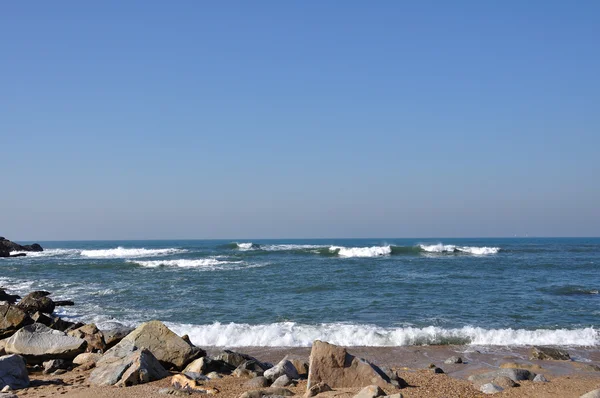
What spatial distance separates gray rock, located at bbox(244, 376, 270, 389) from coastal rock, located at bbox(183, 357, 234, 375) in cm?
102

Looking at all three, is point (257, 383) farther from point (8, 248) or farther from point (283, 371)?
point (8, 248)

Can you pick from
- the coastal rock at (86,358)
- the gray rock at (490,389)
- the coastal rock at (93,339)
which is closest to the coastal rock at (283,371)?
the gray rock at (490,389)

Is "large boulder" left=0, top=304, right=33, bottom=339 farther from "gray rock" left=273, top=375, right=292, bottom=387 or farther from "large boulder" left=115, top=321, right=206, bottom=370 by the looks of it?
"gray rock" left=273, top=375, right=292, bottom=387

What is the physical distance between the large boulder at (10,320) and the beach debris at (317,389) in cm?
827

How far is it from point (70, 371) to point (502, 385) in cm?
726

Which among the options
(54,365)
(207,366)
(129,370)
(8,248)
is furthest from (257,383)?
(8,248)

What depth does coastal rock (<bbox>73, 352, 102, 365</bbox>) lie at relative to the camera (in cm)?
895

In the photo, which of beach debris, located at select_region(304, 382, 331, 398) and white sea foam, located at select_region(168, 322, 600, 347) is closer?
beach debris, located at select_region(304, 382, 331, 398)

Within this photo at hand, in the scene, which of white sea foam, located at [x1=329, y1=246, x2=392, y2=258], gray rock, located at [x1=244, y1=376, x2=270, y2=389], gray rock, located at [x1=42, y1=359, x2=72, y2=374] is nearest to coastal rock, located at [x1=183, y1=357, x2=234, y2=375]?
gray rock, located at [x1=244, y1=376, x2=270, y2=389]

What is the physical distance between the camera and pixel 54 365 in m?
8.67

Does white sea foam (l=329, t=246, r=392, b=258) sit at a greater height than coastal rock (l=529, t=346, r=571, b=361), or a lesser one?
greater

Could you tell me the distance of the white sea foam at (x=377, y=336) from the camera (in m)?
12.1

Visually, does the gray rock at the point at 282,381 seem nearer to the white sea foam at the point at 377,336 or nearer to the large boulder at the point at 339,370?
the large boulder at the point at 339,370

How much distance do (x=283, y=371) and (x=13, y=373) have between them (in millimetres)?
4055
